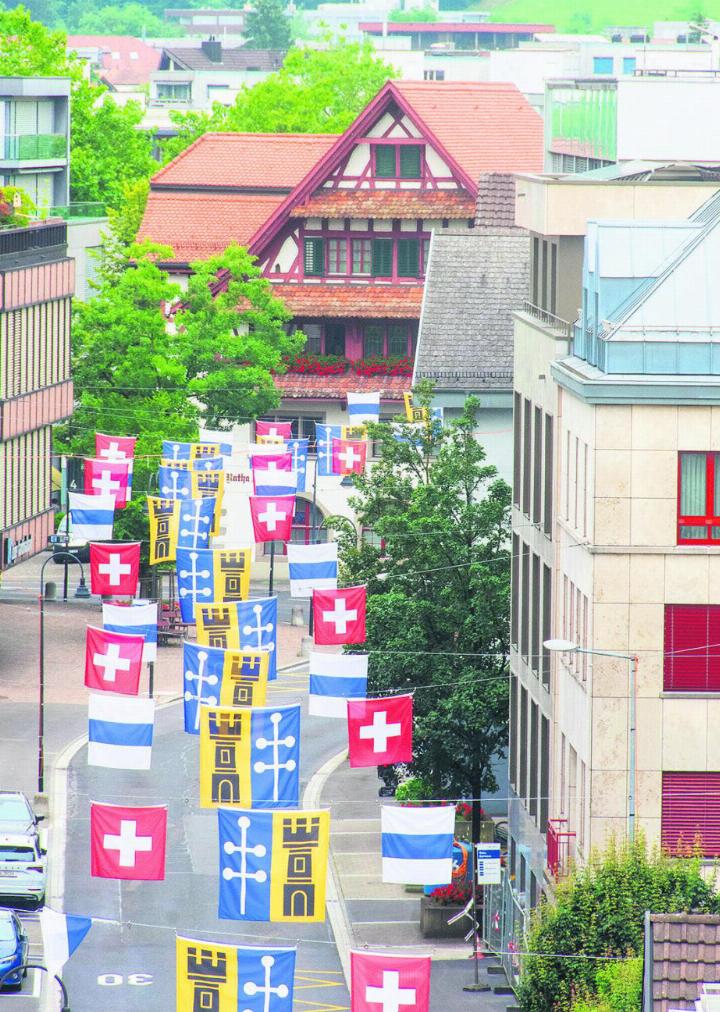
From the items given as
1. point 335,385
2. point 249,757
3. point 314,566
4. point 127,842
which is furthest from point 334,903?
point 335,385

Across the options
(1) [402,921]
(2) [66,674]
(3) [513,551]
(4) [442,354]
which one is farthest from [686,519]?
(2) [66,674]

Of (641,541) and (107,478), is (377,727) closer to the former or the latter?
(641,541)

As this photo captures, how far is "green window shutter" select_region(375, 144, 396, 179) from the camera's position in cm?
10719

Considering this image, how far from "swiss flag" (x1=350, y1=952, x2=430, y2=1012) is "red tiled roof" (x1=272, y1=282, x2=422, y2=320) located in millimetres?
65061

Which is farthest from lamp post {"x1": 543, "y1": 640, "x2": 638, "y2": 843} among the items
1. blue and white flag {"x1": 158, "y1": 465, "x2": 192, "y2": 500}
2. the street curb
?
blue and white flag {"x1": 158, "y1": 465, "x2": 192, "y2": 500}

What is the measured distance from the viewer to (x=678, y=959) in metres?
31.3

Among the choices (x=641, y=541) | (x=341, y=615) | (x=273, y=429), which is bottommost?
(x=341, y=615)

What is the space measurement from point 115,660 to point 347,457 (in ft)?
81.7

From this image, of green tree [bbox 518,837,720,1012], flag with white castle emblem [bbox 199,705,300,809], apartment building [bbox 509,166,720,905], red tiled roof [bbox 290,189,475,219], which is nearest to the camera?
green tree [bbox 518,837,720,1012]

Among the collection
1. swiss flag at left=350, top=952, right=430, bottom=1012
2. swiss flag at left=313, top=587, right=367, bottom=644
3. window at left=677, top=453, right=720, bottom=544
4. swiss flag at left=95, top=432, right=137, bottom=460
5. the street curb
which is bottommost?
the street curb

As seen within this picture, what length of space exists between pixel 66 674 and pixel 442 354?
15.5 meters

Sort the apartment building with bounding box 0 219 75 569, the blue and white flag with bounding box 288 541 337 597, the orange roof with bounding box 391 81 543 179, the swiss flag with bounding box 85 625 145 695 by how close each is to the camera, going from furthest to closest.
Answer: the orange roof with bounding box 391 81 543 179 < the apartment building with bounding box 0 219 75 569 < the blue and white flag with bounding box 288 541 337 597 < the swiss flag with bounding box 85 625 145 695

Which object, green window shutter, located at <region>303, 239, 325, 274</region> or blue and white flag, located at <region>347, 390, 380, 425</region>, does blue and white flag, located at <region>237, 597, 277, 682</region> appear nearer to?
blue and white flag, located at <region>347, 390, 380, 425</region>

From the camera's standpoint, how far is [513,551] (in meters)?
57.7
